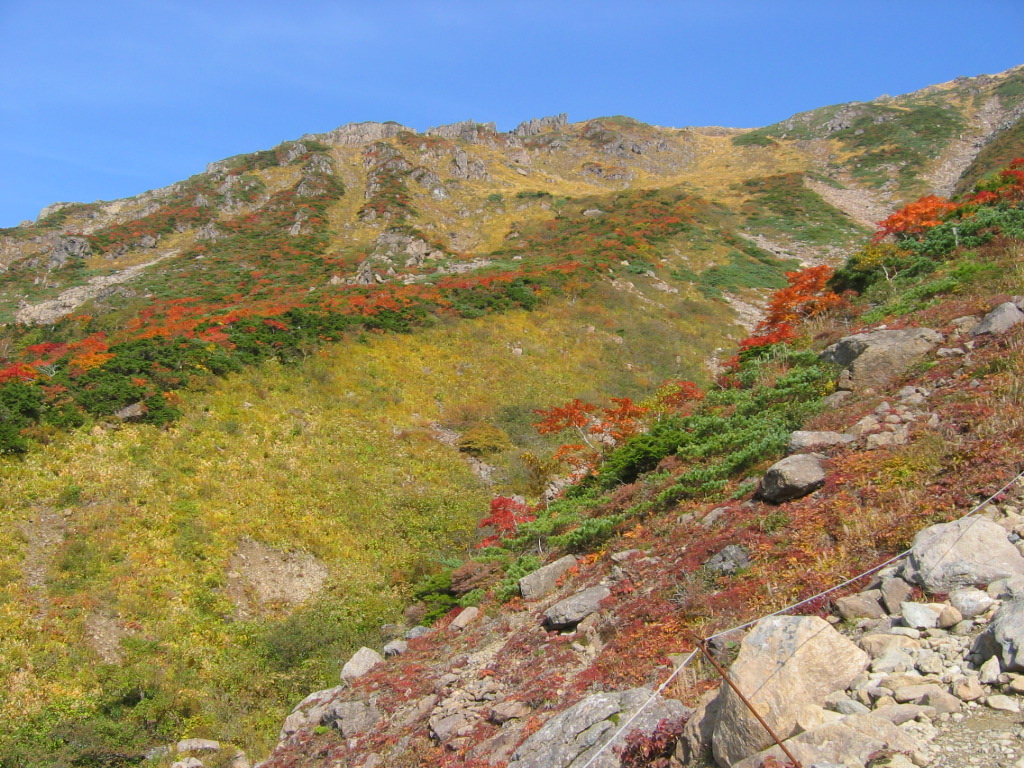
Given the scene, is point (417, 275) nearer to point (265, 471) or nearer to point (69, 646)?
point (265, 471)

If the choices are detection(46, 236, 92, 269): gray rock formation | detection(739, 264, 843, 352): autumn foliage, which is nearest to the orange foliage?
detection(739, 264, 843, 352): autumn foliage

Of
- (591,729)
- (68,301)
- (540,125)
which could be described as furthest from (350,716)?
(540,125)

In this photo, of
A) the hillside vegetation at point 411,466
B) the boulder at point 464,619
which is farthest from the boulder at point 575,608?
the boulder at point 464,619

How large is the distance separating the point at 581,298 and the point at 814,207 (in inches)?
1425

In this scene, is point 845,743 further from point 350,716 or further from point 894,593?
point 350,716

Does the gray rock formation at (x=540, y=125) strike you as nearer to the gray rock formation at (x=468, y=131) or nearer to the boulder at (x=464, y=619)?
the gray rock formation at (x=468, y=131)

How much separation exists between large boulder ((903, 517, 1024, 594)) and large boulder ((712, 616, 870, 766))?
39.7 inches

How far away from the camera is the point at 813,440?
25.4 ft

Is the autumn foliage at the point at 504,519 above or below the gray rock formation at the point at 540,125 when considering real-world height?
below

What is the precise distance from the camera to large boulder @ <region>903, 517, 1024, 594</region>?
169 inches

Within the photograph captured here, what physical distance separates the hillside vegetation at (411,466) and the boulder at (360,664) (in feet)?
2.35

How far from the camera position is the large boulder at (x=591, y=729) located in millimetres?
4406

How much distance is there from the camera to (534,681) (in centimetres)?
634

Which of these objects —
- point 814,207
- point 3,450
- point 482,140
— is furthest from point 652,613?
point 482,140
